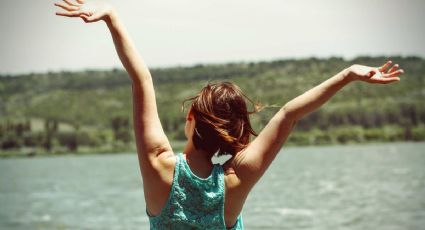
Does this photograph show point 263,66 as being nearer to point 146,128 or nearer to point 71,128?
point 71,128

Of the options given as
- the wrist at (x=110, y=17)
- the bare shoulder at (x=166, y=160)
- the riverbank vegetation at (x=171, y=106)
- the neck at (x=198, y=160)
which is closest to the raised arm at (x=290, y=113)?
the neck at (x=198, y=160)

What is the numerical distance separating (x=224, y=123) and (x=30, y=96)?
187 m

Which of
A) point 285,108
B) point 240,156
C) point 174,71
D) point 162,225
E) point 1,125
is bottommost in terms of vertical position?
point 1,125

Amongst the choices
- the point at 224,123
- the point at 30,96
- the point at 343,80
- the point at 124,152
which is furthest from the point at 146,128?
the point at 30,96

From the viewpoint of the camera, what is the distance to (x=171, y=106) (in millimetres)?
154500

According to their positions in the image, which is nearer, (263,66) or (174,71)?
(263,66)

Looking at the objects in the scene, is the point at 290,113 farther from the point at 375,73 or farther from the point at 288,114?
the point at 375,73

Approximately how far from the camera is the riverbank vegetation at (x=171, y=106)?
136 metres

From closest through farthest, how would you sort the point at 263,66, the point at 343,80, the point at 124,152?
the point at 343,80
the point at 124,152
the point at 263,66

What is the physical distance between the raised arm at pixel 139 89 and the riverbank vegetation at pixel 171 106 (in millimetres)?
105844

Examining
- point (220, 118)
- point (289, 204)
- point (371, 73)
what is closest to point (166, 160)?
point (220, 118)

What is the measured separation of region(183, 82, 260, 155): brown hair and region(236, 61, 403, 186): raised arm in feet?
0.22

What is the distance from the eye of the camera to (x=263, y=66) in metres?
159

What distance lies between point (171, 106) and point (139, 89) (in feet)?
500
